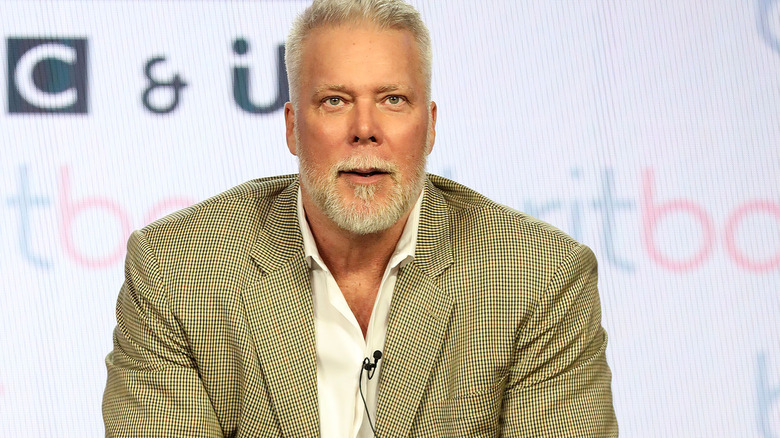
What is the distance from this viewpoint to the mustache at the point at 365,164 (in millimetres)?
2014

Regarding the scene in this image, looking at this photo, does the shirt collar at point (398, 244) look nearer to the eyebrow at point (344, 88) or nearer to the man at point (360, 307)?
the man at point (360, 307)

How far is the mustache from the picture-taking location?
2.01m

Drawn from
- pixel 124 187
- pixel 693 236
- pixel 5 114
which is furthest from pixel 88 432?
pixel 693 236

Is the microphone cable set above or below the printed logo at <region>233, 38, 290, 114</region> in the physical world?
below

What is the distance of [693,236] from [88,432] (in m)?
1.97

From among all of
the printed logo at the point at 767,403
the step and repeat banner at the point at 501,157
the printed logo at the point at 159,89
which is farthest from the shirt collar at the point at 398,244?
the printed logo at the point at 767,403

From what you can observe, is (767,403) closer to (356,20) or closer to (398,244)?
(398,244)

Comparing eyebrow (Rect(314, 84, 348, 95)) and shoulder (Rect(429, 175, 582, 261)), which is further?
shoulder (Rect(429, 175, 582, 261))

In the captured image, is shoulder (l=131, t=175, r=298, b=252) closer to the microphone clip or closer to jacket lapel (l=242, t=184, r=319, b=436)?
jacket lapel (l=242, t=184, r=319, b=436)

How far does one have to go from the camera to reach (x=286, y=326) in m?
2.08

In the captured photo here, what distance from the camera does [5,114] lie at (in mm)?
3176

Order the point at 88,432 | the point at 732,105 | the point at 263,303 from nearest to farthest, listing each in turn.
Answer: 1. the point at 263,303
2. the point at 88,432
3. the point at 732,105

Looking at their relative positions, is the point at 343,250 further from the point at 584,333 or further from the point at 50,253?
the point at 50,253

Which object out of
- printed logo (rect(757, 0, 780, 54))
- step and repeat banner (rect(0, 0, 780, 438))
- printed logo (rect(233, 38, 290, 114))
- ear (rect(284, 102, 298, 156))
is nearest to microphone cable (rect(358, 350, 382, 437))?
ear (rect(284, 102, 298, 156))
